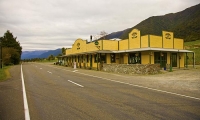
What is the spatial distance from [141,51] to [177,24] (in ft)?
366

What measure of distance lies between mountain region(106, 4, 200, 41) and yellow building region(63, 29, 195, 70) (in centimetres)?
4472

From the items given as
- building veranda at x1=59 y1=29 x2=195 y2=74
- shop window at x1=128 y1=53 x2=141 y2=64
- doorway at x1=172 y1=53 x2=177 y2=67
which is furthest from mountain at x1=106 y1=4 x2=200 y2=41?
shop window at x1=128 y1=53 x2=141 y2=64

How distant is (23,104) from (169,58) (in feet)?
83.7

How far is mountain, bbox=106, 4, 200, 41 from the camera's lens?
95.0 m

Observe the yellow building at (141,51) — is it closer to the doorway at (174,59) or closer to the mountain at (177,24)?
the doorway at (174,59)

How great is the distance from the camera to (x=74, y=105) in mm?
6277

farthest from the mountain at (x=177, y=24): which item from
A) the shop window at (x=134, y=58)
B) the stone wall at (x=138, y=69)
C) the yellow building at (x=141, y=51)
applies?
the stone wall at (x=138, y=69)

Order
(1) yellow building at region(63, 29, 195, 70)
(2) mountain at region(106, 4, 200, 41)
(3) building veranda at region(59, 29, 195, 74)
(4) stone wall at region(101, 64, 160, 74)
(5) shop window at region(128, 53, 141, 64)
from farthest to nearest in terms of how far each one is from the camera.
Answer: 1. (2) mountain at region(106, 4, 200, 41)
2. (5) shop window at region(128, 53, 141, 64)
3. (1) yellow building at region(63, 29, 195, 70)
4. (3) building veranda at region(59, 29, 195, 74)
5. (4) stone wall at region(101, 64, 160, 74)

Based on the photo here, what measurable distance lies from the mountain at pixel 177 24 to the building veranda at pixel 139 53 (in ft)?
147

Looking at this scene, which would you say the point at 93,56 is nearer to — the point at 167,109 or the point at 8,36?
the point at 167,109

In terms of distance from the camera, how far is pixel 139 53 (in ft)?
86.3

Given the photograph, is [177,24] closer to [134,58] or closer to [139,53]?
[134,58]

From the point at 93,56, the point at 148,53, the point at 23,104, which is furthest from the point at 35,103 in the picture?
the point at 93,56

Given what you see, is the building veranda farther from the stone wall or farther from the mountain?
the mountain
